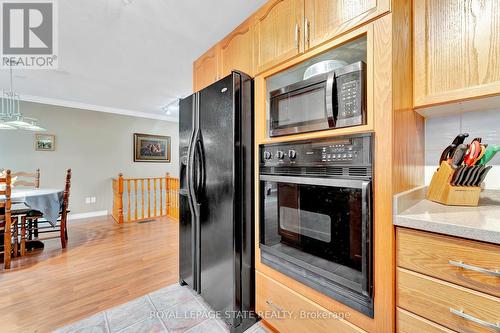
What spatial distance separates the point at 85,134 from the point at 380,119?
17.7 ft

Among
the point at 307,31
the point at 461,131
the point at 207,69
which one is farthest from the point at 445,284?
the point at 207,69

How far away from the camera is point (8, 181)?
224 centimetres

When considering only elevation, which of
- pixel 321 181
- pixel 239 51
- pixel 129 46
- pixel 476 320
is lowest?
pixel 476 320

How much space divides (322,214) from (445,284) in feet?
1.56

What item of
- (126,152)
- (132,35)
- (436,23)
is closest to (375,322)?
(436,23)

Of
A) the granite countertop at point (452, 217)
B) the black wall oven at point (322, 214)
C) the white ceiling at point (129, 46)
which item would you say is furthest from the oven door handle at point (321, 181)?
the white ceiling at point (129, 46)

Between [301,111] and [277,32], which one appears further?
[277,32]

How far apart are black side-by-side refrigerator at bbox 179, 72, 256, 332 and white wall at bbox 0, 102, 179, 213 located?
4077 mm

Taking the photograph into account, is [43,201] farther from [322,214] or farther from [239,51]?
[322,214]

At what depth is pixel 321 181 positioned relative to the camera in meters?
1.00

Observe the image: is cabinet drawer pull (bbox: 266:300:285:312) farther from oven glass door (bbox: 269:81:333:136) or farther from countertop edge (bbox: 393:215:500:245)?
oven glass door (bbox: 269:81:333:136)

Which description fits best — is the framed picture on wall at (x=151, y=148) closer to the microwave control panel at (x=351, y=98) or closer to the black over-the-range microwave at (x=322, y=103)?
the black over-the-range microwave at (x=322, y=103)

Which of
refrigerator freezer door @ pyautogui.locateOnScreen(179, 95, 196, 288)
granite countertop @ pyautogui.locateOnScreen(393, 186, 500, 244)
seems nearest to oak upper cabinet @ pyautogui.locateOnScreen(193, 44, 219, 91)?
refrigerator freezer door @ pyautogui.locateOnScreen(179, 95, 196, 288)

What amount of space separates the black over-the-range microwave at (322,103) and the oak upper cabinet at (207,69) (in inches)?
30.1
